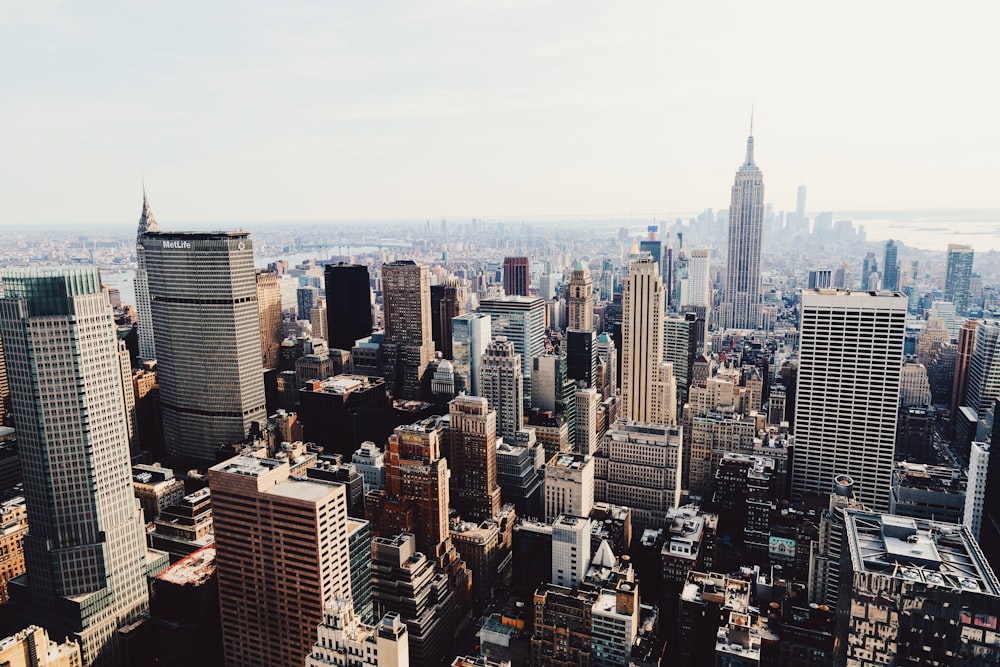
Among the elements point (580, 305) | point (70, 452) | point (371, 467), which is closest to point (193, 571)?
point (70, 452)

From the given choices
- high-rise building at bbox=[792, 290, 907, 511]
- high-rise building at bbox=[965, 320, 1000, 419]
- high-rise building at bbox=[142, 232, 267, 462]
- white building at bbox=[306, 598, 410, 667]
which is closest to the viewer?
white building at bbox=[306, 598, 410, 667]

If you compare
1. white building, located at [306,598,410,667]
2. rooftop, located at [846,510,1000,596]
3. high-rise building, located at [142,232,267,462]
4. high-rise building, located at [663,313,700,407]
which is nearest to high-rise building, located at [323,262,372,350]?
high-rise building, located at [142,232,267,462]

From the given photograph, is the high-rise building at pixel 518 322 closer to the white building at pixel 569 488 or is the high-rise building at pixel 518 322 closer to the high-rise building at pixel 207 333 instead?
the white building at pixel 569 488

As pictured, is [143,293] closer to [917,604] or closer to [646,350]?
[646,350]

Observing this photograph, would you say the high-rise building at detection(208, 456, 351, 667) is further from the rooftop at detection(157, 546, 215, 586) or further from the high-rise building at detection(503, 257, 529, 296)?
the high-rise building at detection(503, 257, 529, 296)

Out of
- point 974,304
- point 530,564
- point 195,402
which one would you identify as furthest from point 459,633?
point 974,304

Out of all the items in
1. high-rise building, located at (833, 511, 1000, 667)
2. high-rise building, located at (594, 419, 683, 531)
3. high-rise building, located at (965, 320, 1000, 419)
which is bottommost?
high-rise building, located at (594, 419, 683, 531)
